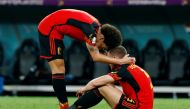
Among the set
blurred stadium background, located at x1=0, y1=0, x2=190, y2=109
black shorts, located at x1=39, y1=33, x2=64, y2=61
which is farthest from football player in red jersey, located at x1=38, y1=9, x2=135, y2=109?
blurred stadium background, located at x1=0, y1=0, x2=190, y2=109

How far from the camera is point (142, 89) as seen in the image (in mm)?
8641

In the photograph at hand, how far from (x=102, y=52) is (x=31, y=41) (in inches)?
418

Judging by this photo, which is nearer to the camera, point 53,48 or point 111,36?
point 111,36

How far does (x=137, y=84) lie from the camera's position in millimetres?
8625

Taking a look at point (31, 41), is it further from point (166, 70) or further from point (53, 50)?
point (53, 50)

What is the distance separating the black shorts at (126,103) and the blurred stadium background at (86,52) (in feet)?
33.0

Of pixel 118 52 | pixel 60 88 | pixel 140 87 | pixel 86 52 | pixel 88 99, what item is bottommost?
pixel 86 52

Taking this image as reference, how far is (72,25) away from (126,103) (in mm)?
1800

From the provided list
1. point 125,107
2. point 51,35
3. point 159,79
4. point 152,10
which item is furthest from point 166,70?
point 125,107

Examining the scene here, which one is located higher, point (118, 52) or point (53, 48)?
point (118, 52)

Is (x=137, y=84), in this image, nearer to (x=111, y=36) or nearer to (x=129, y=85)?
(x=129, y=85)

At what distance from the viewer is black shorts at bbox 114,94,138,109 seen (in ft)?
28.5

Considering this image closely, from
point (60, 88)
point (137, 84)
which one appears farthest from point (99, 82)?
point (60, 88)

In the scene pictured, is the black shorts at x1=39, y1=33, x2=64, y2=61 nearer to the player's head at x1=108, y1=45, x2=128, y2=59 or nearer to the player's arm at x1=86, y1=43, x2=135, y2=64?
the player's arm at x1=86, y1=43, x2=135, y2=64
